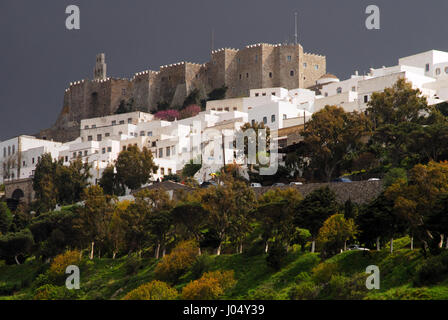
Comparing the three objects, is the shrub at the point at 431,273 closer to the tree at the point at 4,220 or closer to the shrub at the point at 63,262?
the shrub at the point at 63,262

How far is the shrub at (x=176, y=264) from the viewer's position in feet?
136

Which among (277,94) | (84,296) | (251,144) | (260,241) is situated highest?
(277,94)

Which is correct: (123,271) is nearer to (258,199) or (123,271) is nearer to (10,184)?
(258,199)

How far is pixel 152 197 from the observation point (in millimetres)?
48750

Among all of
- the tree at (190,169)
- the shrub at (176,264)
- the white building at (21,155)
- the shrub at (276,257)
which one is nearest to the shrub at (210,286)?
the shrub at (276,257)

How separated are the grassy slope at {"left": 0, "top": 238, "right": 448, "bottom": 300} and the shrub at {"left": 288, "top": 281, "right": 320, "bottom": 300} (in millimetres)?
441

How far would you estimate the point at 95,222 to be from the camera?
49594mm

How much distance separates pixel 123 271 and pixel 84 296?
2.97 m

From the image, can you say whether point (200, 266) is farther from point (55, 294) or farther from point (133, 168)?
point (133, 168)

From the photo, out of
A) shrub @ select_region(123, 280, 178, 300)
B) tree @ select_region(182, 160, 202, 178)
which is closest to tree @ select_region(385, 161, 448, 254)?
shrub @ select_region(123, 280, 178, 300)

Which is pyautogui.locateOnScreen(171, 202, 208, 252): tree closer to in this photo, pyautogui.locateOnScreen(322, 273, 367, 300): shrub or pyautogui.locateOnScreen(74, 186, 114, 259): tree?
pyautogui.locateOnScreen(74, 186, 114, 259): tree

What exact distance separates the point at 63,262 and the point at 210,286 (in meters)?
12.8

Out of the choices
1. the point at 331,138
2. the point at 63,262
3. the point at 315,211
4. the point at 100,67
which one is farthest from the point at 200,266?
the point at 100,67
